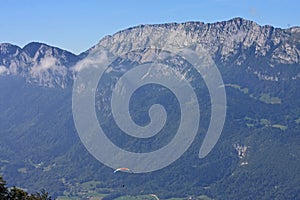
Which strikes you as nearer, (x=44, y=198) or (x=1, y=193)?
(x=1, y=193)

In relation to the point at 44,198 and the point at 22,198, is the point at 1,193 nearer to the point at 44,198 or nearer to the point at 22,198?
the point at 22,198

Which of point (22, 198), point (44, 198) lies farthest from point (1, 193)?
point (44, 198)

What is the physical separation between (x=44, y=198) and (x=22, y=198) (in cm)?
557

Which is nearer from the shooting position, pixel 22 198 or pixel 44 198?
pixel 22 198

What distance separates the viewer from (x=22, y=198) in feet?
195

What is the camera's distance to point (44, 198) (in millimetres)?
64875

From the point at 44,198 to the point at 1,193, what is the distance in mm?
7212

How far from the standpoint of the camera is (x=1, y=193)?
191 ft
